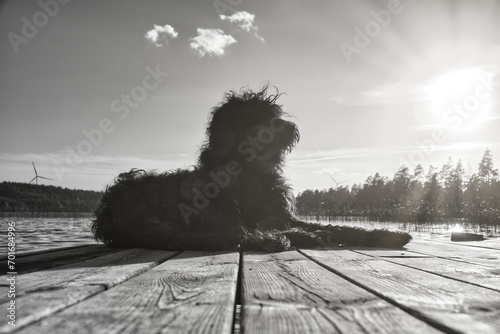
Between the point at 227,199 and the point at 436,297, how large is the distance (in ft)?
12.5

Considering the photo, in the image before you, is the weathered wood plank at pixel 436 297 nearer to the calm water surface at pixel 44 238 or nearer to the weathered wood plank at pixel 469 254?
the weathered wood plank at pixel 469 254

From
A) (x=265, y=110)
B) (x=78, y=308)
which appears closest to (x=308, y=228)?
(x=265, y=110)

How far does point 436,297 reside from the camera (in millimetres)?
1631

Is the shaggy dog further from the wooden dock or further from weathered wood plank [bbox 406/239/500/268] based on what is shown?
the wooden dock

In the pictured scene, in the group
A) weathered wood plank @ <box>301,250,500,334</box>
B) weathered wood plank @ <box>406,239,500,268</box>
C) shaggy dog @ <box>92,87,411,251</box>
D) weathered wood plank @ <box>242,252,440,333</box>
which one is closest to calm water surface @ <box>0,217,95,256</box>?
shaggy dog @ <box>92,87,411,251</box>

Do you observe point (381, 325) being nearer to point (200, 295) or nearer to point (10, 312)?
point (200, 295)

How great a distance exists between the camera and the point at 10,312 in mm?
1348

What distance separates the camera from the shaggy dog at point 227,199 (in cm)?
473

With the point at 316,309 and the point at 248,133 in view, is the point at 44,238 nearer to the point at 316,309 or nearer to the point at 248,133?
the point at 248,133

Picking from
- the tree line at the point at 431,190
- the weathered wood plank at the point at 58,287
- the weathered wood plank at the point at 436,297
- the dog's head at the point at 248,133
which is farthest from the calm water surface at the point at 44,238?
the tree line at the point at 431,190

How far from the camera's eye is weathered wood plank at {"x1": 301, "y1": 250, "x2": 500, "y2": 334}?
50.0 inches

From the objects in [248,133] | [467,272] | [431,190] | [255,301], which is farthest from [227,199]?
[431,190]

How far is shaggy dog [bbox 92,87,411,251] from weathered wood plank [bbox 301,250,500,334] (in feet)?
7.17

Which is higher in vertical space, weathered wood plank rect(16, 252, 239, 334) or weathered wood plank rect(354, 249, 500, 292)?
weathered wood plank rect(354, 249, 500, 292)
